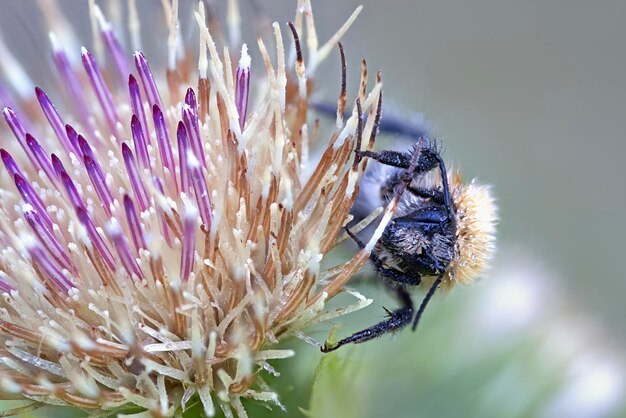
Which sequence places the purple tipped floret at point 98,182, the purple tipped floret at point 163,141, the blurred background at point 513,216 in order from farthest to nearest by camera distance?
the blurred background at point 513,216 → the purple tipped floret at point 163,141 → the purple tipped floret at point 98,182

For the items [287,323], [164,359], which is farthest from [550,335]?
[164,359]

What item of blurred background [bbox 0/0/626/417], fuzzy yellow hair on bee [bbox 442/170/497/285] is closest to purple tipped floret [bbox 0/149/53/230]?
blurred background [bbox 0/0/626/417]

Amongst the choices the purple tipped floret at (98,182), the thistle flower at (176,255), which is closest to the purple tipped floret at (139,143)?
the thistle flower at (176,255)

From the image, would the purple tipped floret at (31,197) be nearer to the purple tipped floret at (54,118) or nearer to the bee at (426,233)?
the purple tipped floret at (54,118)

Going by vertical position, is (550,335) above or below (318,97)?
below

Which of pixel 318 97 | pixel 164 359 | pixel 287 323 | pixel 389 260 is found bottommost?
pixel 164 359

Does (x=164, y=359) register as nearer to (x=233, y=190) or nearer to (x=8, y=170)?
(x=233, y=190)
